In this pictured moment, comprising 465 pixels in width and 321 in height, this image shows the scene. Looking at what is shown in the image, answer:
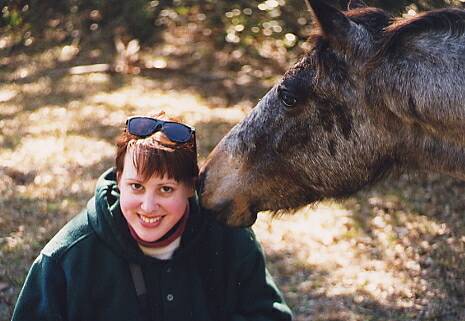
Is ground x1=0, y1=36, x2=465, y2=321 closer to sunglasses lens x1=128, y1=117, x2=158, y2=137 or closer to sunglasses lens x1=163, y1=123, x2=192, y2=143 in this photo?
sunglasses lens x1=163, y1=123, x2=192, y2=143

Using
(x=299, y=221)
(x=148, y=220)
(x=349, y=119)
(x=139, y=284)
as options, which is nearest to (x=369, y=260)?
(x=299, y=221)

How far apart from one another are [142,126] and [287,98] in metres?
0.61

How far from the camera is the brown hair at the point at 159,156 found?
8.72 feet

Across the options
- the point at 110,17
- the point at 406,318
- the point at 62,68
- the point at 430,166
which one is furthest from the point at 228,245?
the point at 62,68

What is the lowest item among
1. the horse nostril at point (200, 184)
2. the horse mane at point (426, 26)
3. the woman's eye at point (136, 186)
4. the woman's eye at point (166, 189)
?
the horse nostril at point (200, 184)

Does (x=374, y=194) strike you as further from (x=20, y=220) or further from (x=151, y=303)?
(x=151, y=303)

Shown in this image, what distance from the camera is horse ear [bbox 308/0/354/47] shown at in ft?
8.75

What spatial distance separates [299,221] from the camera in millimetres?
5609

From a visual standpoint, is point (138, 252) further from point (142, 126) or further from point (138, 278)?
point (142, 126)

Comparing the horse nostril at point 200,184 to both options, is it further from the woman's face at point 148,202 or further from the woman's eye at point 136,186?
the woman's eye at point 136,186

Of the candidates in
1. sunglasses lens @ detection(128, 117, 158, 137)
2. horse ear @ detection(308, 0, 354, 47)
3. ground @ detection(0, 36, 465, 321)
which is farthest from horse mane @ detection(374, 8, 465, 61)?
sunglasses lens @ detection(128, 117, 158, 137)

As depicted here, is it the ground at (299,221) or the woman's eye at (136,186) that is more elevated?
the woman's eye at (136,186)

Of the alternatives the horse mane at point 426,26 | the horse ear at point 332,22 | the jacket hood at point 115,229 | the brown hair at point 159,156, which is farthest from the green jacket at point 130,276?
the horse mane at point 426,26

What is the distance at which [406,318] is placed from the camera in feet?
14.0
